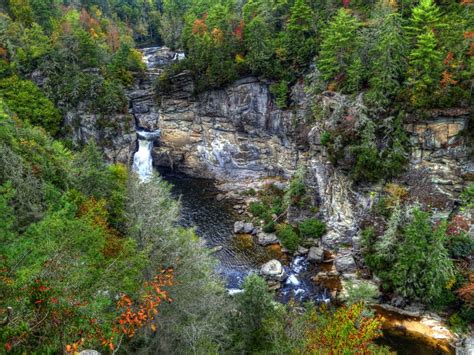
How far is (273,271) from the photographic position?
101ft

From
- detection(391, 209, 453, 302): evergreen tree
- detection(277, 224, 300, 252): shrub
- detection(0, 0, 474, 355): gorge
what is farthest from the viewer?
detection(277, 224, 300, 252): shrub

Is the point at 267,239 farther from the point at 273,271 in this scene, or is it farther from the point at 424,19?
the point at 424,19

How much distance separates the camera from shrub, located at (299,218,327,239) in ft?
112

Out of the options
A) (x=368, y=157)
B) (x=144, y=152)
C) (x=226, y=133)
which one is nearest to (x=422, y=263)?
(x=368, y=157)

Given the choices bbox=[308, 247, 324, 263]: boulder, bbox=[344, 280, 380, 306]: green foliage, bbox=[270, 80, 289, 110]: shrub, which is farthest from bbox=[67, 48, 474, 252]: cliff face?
bbox=[344, 280, 380, 306]: green foliage

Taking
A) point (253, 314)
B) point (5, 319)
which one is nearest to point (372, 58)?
point (253, 314)

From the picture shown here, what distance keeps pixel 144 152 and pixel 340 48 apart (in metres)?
30.3

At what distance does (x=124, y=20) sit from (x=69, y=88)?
36243 mm

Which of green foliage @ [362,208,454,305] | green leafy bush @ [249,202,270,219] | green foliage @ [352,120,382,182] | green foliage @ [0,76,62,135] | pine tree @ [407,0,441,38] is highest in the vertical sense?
pine tree @ [407,0,441,38]

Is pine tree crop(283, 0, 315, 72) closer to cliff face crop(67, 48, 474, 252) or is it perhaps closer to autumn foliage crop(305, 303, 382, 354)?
cliff face crop(67, 48, 474, 252)

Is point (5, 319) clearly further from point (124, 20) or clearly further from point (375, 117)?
point (124, 20)

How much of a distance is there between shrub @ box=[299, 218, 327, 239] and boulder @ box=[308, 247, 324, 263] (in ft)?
5.91

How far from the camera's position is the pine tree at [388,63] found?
1123 inches

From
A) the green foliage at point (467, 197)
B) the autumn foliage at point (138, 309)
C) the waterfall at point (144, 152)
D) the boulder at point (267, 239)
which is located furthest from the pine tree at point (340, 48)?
the autumn foliage at point (138, 309)
